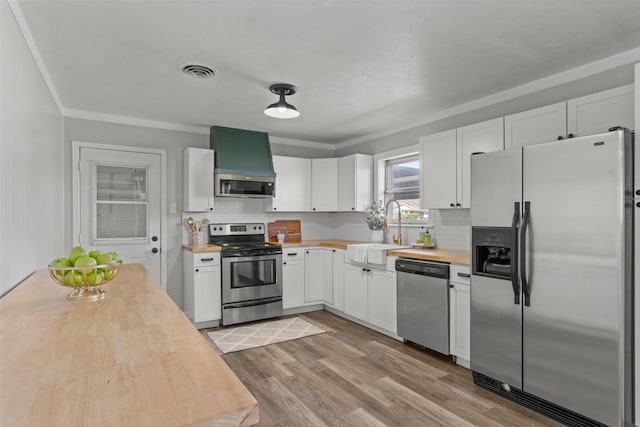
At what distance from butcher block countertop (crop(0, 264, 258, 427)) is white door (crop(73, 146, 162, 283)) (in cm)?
305

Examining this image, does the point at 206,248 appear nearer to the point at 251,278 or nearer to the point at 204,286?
the point at 204,286

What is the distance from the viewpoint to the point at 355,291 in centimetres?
441

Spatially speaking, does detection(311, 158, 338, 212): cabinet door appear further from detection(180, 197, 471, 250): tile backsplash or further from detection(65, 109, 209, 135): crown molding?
detection(65, 109, 209, 135): crown molding

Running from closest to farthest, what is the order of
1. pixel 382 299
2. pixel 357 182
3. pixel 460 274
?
pixel 460 274 → pixel 382 299 → pixel 357 182

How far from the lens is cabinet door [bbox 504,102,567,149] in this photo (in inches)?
114

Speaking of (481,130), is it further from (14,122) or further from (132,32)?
(14,122)

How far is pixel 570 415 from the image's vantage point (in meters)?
2.31

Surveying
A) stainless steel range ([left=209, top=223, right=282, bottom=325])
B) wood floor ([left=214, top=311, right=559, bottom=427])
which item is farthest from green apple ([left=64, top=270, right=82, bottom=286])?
stainless steel range ([left=209, top=223, right=282, bottom=325])

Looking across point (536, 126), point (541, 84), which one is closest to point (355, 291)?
point (536, 126)

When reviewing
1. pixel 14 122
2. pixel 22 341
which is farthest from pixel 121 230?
pixel 22 341

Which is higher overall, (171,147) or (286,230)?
(171,147)

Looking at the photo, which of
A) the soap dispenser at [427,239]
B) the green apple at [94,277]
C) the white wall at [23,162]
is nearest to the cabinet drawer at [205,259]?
the white wall at [23,162]

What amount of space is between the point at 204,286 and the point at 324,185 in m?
2.14

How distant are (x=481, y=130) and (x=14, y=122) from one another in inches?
134
